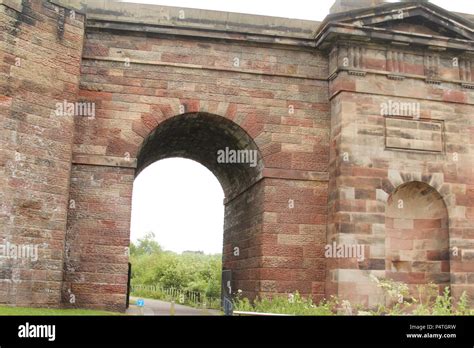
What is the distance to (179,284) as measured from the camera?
33.5 meters

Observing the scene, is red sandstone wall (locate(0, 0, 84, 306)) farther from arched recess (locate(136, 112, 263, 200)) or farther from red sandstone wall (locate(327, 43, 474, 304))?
red sandstone wall (locate(327, 43, 474, 304))

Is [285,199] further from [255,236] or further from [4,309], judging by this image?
[4,309]

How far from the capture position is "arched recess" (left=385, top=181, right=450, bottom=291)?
43.2 ft

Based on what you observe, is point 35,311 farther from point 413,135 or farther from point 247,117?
point 413,135

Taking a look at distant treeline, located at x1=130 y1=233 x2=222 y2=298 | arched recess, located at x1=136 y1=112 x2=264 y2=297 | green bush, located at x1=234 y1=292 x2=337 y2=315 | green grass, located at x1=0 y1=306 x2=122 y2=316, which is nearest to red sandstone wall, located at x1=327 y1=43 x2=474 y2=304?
green bush, located at x1=234 y1=292 x2=337 y2=315

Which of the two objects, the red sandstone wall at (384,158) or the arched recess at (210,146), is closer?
the red sandstone wall at (384,158)

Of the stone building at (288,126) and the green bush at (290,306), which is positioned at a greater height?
the stone building at (288,126)

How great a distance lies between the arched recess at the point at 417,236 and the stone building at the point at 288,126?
3 cm

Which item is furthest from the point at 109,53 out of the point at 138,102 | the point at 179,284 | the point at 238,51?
the point at 179,284

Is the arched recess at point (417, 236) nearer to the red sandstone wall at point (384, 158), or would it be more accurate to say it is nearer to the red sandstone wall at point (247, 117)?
the red sandstone wall at point (384, 158)

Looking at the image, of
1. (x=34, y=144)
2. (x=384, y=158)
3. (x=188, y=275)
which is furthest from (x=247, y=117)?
(x=188, y=275)

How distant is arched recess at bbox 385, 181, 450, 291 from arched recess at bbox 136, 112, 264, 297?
9.87 ft

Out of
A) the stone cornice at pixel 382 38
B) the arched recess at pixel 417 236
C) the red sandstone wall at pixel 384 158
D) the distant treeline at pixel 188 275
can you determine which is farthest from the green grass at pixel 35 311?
the distant treeline at pixel 188 275

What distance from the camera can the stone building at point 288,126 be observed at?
1230 cm
